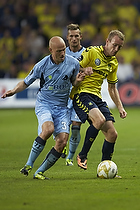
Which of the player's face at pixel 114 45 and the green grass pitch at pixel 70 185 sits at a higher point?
the player's face at pixel 114 45

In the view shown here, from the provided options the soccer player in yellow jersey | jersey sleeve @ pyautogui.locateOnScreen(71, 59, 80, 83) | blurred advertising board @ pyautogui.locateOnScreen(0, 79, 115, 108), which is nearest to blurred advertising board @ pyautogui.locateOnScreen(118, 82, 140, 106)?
blurred advertising board @ pyautogui.locateOnScreen(0, 79, 115, 108)

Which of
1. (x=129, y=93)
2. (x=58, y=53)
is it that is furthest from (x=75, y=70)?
(x=129, y=93)

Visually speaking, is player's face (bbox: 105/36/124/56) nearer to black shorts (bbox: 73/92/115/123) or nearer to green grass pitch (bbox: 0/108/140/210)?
black shorts (bbox: 73/92/115/123)

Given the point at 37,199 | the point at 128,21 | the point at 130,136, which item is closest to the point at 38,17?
the point at 128,21

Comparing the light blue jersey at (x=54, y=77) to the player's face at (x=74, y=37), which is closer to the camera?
the light blue jersey at (x=54, y=77)

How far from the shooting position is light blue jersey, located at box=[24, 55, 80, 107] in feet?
20.4

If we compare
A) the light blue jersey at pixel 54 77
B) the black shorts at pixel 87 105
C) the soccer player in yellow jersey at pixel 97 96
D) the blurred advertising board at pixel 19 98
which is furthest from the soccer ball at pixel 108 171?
the blurred advertising board at pixel 19 98

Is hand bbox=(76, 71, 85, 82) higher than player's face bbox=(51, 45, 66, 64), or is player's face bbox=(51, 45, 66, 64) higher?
player's face bbox=(51, 45, 66, 64)

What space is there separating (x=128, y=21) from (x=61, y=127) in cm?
1700

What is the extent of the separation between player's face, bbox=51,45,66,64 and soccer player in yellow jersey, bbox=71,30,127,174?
67cm

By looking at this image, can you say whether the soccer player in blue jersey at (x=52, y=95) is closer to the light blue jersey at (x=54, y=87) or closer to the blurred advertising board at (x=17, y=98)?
the light blue jersey at (x=54, y=87)

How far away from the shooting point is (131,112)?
742 inches

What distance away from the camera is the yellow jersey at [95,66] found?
22.4ft

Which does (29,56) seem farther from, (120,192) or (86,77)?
(120,192)
